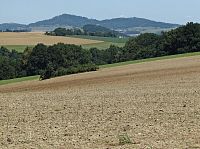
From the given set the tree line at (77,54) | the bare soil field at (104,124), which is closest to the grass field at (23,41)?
the tree line at (77,54)

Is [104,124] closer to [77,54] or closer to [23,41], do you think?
[77,54]

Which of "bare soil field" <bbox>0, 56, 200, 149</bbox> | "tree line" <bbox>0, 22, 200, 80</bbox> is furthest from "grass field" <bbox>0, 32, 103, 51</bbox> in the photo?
"bare soil field" <bbox>0, 56, 200, 149</bbox>

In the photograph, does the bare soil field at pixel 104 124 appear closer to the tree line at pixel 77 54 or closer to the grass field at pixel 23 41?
the tree line at pixel 77 54

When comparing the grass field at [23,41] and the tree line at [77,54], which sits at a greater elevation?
the grass field at [23,41]

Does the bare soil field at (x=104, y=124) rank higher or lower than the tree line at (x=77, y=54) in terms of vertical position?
higher

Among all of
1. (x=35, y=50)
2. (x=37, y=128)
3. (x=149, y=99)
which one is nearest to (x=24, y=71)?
(x=35, y=50)

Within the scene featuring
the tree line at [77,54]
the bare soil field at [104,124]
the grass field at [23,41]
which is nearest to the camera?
the bare soil field at [104,124]

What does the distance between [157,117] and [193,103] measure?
388 centimetres

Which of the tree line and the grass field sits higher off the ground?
the grass field

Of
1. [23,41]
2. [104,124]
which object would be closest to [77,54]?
[23,41]

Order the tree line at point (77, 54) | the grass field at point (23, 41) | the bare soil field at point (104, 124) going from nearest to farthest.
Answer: the bare soil field at point (104, 124), the tree line at point (77, 54), the grass field at point (23, 41)

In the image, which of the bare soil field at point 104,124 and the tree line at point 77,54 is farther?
the tree line at point 77,54

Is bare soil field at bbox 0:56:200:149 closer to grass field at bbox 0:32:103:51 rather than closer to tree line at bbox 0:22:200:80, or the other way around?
tree line at bbox 0:22:200:80

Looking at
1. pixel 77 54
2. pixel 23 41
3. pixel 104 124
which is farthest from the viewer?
pixel 23 41
